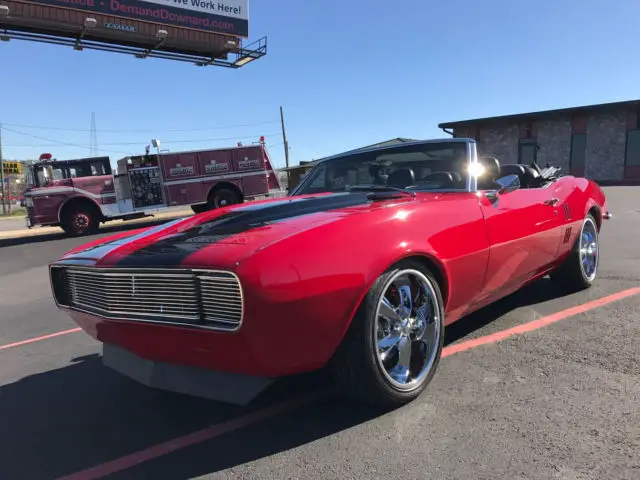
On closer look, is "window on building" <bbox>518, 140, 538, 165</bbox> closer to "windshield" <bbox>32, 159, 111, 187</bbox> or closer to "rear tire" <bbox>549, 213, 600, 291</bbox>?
"windshield" <bbox>32, 159, 111, 187</bbox>

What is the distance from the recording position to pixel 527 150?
87.9 ft

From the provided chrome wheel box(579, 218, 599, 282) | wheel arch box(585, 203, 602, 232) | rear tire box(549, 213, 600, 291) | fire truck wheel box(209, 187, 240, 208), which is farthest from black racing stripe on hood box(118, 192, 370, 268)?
fire truck wheel box(209, 187, 240, 208)

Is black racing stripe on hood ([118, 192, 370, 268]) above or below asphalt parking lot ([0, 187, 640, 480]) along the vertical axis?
above

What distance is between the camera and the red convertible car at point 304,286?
208 centimetres

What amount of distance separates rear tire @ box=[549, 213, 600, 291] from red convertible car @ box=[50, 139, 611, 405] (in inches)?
49.8

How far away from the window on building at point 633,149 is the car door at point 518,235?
24.3 m

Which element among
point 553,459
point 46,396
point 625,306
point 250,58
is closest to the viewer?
point 553,459

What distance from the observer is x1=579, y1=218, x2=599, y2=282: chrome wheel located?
473 cm

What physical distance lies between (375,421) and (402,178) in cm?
189

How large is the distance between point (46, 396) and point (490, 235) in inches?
118

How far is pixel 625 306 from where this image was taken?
13.7 feet

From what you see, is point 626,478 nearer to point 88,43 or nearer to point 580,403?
point 580,403

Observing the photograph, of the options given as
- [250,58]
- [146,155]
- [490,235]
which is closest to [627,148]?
[250,58]

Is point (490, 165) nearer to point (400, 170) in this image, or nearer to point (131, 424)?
point (400, 170)
